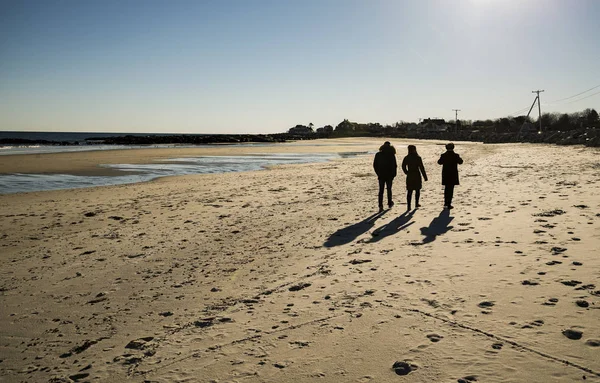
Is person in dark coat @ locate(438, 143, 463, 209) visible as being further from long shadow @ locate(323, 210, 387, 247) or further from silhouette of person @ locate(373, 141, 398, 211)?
long shadow @ locate(323, 210, 387, 247)

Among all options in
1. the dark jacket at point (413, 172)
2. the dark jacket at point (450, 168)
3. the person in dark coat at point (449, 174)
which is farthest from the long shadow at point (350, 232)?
the dark jacket at point (450, 168)

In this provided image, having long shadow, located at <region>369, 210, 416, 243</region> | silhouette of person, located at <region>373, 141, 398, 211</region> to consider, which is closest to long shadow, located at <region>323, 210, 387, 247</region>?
long shadow, located at <region>369, 210, 416, 243</region>

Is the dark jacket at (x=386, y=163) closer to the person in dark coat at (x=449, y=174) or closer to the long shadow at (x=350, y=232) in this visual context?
the person in dark coat at (x=449, y=174)

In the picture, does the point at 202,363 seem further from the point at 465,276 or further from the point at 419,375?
the point at 465,276

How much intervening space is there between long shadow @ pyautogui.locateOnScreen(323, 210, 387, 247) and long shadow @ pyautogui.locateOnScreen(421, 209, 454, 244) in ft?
4.22

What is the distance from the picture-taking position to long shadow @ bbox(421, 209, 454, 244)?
757 centimetres

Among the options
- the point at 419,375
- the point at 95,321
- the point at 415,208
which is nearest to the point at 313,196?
the point at 415,208

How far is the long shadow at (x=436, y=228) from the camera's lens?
7.57 metres

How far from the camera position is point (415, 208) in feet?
36.1

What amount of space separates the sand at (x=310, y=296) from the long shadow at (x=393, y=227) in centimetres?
9

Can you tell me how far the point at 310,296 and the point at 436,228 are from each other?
14.1 feet

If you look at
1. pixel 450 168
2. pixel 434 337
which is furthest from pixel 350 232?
pixel 434 337

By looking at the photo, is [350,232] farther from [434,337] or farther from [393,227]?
[434,337]

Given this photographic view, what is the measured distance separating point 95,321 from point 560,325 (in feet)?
16.6
